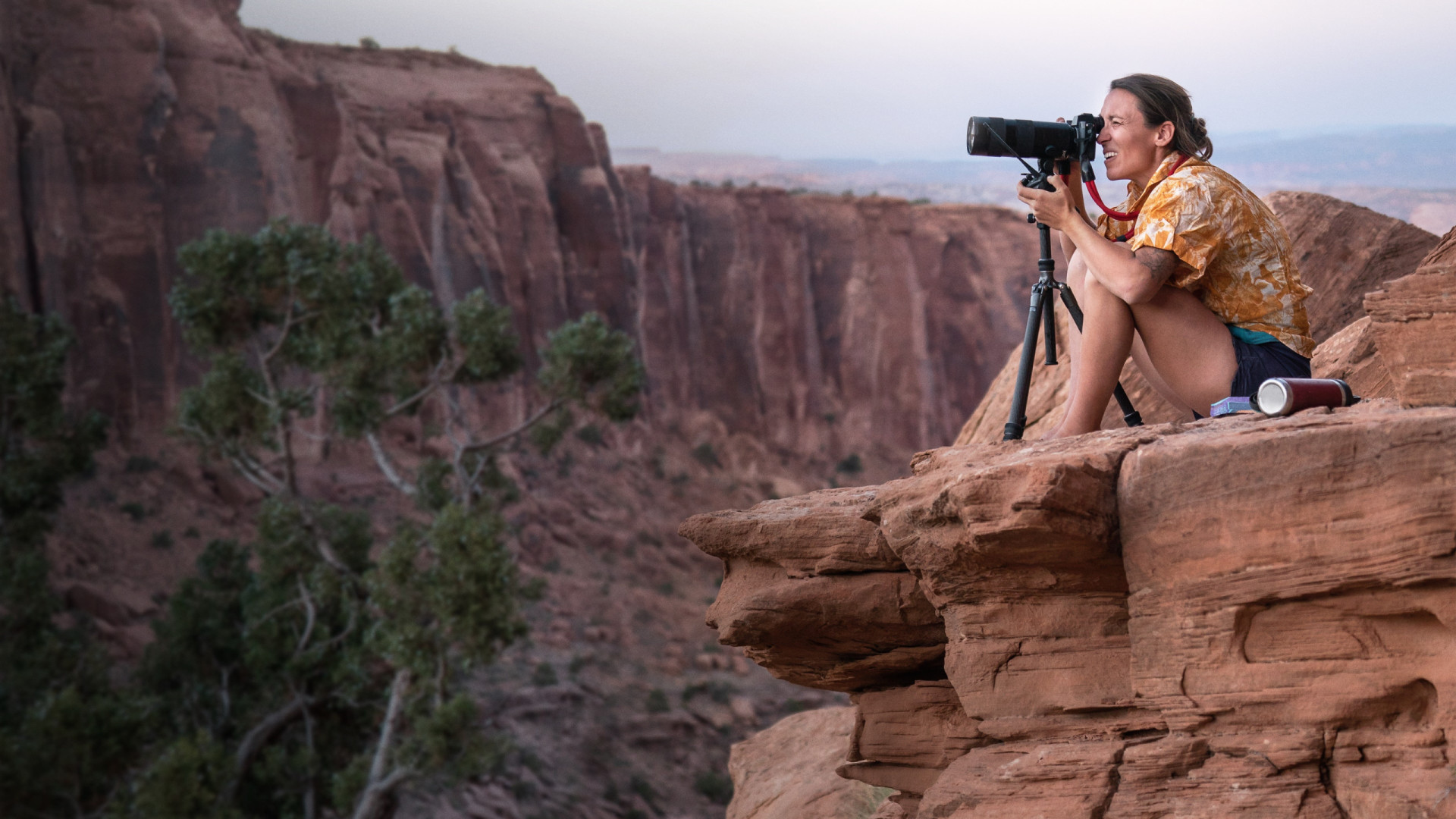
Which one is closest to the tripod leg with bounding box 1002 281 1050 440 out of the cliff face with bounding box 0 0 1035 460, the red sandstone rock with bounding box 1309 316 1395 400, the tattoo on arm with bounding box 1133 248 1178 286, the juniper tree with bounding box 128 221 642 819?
the tattoo on arm with bounding box 1133 248 1178 286

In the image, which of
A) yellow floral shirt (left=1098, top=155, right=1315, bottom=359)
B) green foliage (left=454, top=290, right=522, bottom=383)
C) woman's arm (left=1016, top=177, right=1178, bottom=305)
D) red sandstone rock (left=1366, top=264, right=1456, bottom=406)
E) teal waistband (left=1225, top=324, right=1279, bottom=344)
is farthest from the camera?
green foliage (left=454, top=290, right=522, bottom=383)

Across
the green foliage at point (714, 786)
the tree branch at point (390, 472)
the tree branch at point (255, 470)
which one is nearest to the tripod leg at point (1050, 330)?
the tree branch at point (390, 472)

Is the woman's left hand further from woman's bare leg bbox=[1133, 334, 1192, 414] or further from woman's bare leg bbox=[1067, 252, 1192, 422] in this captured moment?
woman's bare leg bbox=[1133, 334, 1192, 414]

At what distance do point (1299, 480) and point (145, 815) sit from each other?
45.6 ft

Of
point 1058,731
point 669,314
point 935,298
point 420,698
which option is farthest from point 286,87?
point 1058,731

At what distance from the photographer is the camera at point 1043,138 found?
4254mm

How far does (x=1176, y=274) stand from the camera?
3.99 m

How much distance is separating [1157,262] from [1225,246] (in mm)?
378

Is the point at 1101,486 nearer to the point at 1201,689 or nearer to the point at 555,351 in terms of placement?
the point at 1201,689

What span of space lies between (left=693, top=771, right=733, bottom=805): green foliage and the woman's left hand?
652 inches

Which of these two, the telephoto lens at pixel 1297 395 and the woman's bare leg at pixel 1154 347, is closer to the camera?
the telephoto lens at pixel 1297 395

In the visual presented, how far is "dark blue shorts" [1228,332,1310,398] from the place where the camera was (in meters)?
3.95

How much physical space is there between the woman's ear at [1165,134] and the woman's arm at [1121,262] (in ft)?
1.49

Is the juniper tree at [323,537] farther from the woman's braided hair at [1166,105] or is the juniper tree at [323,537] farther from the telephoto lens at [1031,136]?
the woman's braided hair at [1166,105]
